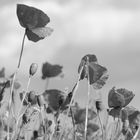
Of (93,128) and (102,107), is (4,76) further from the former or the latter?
(102,107)

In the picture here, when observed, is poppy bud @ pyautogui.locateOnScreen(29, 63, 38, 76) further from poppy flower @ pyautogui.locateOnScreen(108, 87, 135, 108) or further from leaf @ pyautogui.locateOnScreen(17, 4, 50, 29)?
poppy flower @ pyautogui.locateOnScreen(108, 87, 135, 108)

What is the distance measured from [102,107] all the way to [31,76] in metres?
0.35

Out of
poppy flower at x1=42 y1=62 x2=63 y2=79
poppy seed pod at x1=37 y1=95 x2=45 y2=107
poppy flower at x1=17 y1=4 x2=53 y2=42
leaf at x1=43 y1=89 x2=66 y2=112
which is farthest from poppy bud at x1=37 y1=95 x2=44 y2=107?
poppy flower at x1=42 y1=62 x2=63 y2=79

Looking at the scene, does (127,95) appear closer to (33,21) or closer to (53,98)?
(53,98)

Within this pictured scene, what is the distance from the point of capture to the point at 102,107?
2207mm

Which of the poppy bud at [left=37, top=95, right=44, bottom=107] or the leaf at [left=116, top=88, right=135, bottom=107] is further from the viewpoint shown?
the leaf at [left=116, top=88, right=135, bottom=107]

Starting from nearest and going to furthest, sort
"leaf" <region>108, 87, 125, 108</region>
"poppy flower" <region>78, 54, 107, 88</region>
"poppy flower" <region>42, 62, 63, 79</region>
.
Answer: "poppy flower" <region>78, 54, 107, 88</region>, "leaf" <region>108, 87, 125, 108</region>, "poppy flower" <region>42, 62, 63, 79</region>

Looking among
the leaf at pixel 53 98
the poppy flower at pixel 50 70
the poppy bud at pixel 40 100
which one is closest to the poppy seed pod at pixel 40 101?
the poppy bud at pixel 40 100

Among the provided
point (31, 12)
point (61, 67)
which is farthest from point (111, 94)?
point (61, 67)

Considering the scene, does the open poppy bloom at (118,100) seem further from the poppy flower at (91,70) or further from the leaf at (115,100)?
the poppy flower at (91,70)

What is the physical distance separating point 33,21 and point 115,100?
1.60 feet

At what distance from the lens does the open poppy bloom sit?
84.0 inches

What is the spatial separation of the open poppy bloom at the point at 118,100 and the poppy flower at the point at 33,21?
0.40 m

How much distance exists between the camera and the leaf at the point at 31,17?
6.82 feet
